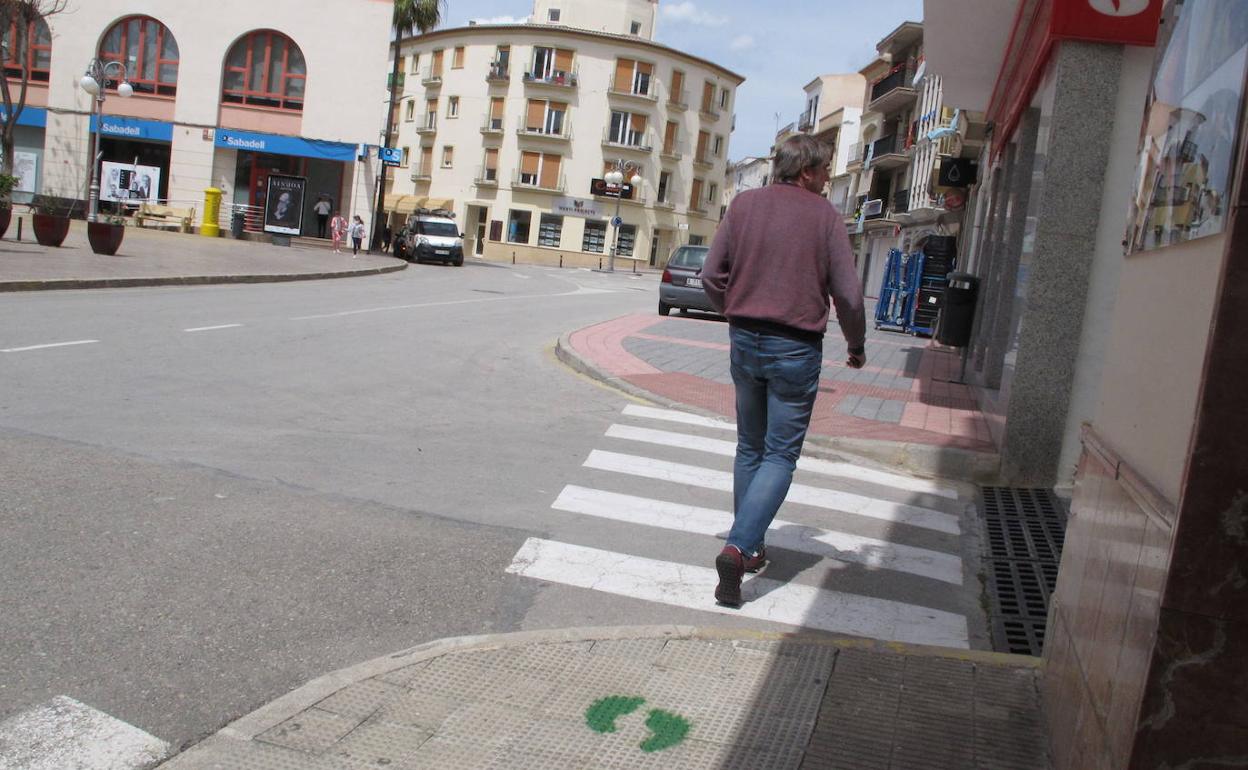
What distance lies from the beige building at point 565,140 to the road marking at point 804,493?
60.2 m

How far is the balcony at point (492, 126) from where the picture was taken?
6919cm

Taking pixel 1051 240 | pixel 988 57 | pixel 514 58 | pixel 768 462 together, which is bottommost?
pixel 768 462

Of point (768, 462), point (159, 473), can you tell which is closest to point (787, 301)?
point (768, 462)

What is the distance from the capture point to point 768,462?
15.5 feet

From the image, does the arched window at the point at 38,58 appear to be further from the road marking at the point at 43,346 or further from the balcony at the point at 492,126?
the road marking at the point at 43,346

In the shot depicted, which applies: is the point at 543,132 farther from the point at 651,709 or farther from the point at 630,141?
the point at 651,709

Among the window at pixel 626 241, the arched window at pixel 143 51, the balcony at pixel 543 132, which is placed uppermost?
the balcony at pixel 543 132

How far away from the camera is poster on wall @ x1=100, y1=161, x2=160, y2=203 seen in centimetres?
3997

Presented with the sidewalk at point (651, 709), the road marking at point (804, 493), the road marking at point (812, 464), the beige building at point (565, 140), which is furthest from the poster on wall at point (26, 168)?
the sidewalk at point (651, 709)

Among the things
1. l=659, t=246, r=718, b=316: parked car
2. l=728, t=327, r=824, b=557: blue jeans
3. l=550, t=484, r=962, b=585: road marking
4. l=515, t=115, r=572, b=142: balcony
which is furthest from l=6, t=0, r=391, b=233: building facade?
l=728, t=327, r=824, b=557: blue jeans

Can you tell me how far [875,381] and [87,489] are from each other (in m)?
8.66

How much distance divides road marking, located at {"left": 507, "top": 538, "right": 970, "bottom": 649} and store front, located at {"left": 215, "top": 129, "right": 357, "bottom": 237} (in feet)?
130

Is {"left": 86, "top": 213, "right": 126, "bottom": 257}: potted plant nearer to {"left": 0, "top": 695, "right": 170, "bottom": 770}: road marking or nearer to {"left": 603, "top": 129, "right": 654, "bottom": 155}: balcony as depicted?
{"left": 0, "top": 695, "right": 170, "bottom": 770}: road marking

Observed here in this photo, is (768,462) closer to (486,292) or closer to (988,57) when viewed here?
(988,57)
